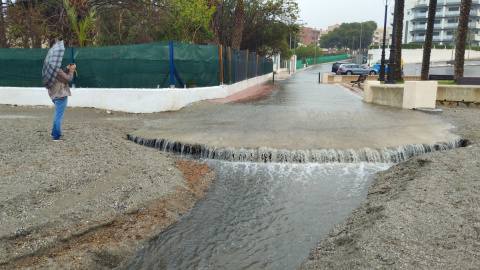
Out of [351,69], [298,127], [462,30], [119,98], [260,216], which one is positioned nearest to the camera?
[260,216]

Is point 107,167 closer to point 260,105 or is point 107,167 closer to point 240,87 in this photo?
point 260,105

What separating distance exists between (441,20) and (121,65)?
4454 inches

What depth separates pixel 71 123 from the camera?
11266 mm

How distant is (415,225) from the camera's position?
510 cm

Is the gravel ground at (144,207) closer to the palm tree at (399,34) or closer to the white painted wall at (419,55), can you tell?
the palm tree at (399,34)

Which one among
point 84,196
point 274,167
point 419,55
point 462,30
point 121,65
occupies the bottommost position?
point 274,167

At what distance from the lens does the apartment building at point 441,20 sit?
10600 cm

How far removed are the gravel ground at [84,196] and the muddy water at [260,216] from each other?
0.34 meters

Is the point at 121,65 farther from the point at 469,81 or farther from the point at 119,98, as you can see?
the point at 469,81

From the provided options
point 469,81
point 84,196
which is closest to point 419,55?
point 469,81

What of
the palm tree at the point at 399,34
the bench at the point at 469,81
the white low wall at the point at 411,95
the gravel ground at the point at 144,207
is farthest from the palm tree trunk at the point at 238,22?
the gravel ground at the point at 144,207

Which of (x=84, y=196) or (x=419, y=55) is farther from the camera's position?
(x=419, y=55)

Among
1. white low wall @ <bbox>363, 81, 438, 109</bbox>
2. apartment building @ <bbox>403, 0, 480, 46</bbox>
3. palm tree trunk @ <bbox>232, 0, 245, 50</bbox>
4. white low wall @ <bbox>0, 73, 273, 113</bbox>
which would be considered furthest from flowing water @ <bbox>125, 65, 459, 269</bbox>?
apartment building @ <bbox>403, 0, 480, 46</bbox>

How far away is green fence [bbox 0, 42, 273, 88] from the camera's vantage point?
14023 millimetres
